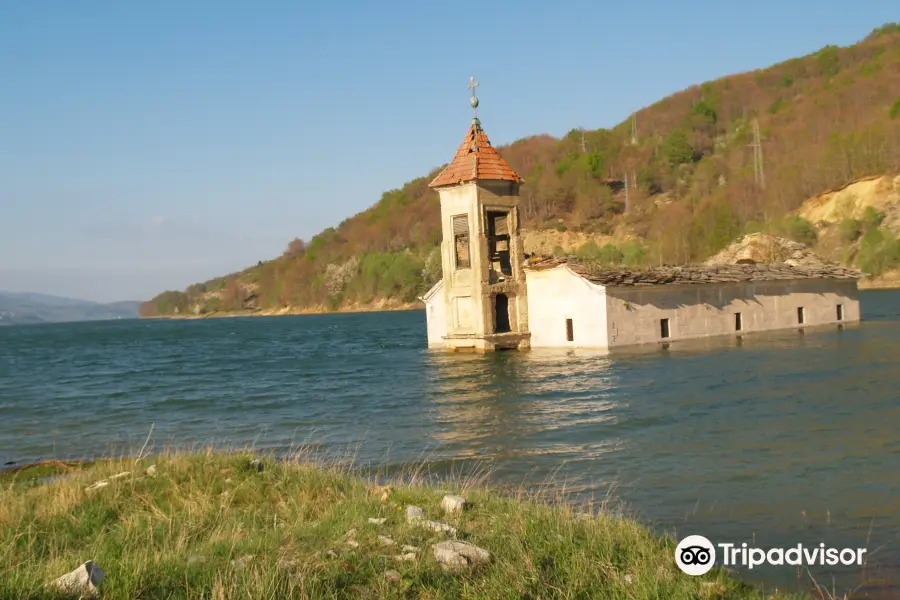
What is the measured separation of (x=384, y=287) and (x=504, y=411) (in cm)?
12398

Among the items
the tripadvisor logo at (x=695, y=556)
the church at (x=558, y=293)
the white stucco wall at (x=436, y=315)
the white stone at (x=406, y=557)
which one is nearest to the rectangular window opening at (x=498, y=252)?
the church at (x=558, y=293)

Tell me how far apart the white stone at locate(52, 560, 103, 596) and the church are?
27.5 metres

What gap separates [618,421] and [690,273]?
62.6 feet

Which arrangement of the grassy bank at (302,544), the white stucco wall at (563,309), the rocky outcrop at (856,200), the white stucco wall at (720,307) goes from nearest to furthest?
→ the grassy bank at (302,544) → the white stucco wall at (563,309) → the white stucco wall at (720,307) → the rocky outcrop at (856,200)

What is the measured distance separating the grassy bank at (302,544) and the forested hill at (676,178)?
296 feet

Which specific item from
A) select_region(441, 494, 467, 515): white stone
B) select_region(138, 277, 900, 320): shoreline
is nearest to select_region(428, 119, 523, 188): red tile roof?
select_region(441, 494, 467, 515): white stone

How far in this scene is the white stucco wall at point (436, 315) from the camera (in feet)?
133

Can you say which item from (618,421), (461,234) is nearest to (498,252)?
(461,234)

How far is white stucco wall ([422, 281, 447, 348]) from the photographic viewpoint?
40641 mm

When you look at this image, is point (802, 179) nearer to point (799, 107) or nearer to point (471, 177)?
point (799, 107)

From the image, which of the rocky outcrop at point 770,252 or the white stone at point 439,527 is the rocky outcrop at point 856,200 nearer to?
the rocky outcrop at point 770,252

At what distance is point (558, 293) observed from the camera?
35.1 metres

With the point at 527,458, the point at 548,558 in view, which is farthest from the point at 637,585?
the point at 527,458

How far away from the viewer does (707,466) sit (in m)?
13.7
